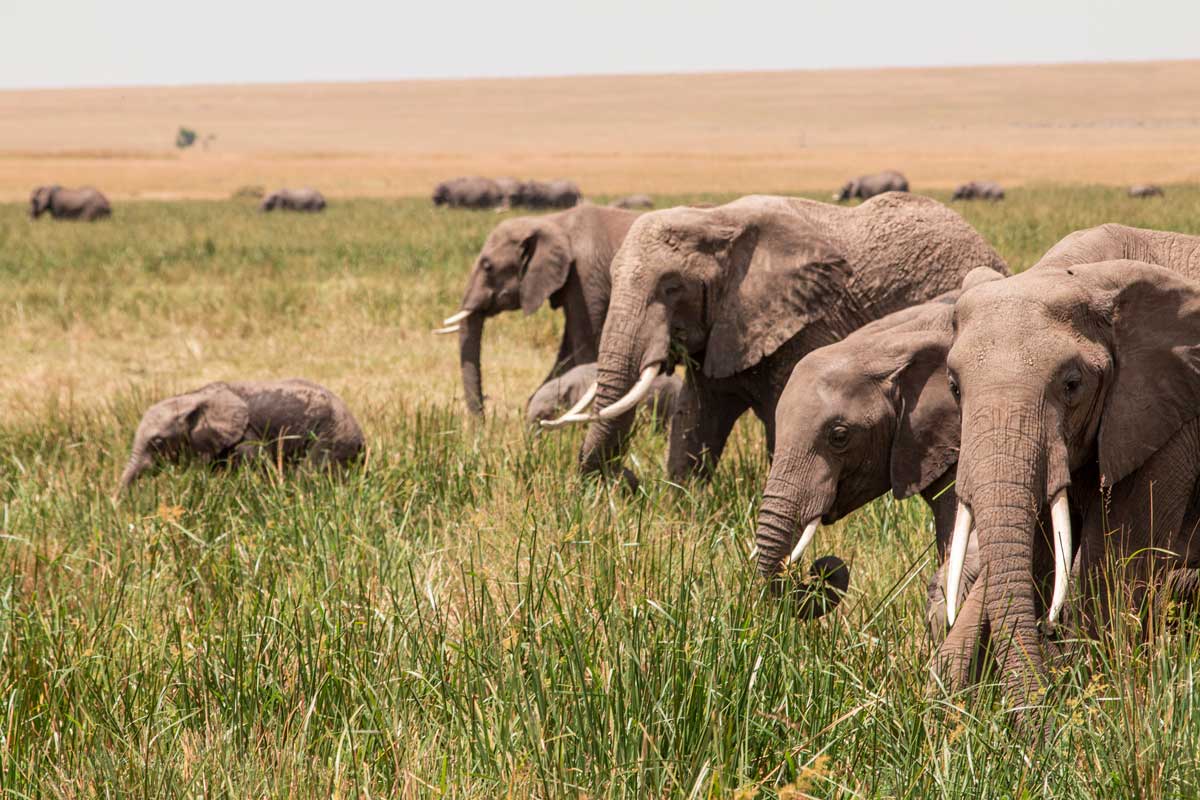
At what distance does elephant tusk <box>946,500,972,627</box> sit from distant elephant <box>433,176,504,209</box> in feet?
136

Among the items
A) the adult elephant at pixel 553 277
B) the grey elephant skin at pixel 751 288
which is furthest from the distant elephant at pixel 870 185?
the grey elephant skin at pixel 751 288

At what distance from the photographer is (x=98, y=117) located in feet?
490

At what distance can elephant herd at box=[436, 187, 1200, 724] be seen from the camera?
335 centimetres

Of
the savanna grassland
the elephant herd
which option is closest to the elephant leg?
the elephant herd

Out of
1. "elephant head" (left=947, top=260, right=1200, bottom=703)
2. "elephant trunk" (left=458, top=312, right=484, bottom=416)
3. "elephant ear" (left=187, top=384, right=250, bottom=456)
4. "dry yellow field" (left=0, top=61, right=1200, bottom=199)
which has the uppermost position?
"elephant head" (left=947, top=260, right=1200, bottom=703)

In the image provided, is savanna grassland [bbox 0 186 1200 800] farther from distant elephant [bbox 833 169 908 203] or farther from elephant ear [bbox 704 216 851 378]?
distant elephant [bbox 833 169 908 203]

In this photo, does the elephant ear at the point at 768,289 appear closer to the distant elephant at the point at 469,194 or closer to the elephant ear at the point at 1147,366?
the elephant ear at the point at 1147,366

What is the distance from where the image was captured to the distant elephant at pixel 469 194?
147 ft

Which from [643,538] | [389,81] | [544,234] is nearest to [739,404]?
[643,538]

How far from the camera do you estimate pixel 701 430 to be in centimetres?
658

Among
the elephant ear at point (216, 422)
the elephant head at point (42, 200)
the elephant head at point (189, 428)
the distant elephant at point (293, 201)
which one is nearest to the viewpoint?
the elephant head at point (189, 428)

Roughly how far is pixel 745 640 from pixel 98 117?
158 meters

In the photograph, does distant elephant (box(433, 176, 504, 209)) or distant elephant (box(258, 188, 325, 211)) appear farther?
distant elephant (box(433, 176, 504, 209))

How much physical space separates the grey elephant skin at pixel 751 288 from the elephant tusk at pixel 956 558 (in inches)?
109
